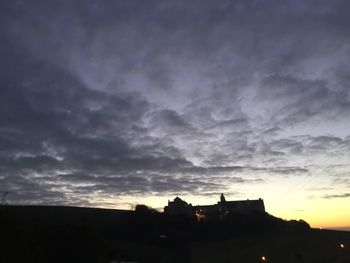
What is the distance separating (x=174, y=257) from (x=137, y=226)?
685 inches

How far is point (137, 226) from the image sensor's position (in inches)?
3477

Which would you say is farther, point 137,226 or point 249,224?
point 249,224

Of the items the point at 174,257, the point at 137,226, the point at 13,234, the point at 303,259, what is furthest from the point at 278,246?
the point at 13,234

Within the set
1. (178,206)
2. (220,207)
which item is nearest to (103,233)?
(178,206)

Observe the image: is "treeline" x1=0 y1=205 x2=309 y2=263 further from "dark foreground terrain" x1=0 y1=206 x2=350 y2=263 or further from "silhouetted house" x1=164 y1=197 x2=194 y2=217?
"silhouetted house" x1=164 y1=197 x2=194 y2=217

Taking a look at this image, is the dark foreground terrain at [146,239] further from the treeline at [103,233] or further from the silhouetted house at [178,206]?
the silhouetted house at [178,206]

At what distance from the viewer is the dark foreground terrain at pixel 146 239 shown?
44.0 meters

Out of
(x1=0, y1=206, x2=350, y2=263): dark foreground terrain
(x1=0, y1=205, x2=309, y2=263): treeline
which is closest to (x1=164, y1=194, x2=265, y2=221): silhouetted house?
(x1=0, y1=205, x2=309, y2=263): treeline

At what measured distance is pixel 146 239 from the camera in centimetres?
8262

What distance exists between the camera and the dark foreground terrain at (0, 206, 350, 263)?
144 ft

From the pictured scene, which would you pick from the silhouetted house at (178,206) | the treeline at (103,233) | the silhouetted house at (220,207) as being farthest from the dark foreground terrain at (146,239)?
the silhouetted house at (178,206)

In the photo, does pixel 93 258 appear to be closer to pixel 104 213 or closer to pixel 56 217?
pixel 56 217

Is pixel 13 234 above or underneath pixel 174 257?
underneath

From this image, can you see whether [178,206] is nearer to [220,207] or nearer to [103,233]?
[220,207]
